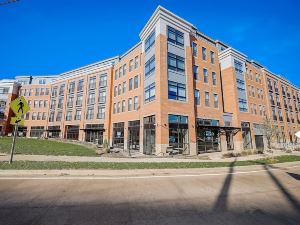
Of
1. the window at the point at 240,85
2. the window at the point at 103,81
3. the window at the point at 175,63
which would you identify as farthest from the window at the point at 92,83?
the window at the point at 240,85

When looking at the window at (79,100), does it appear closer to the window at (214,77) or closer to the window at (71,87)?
the window at (71,87)

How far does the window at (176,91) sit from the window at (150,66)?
3.40 metres

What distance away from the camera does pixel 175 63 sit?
2330 cm

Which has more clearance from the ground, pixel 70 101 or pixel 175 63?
pixel 175 63

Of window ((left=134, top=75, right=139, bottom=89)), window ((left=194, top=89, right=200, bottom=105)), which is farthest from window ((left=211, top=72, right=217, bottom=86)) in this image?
window ((left=134, top=75, right=139, bottom=89))

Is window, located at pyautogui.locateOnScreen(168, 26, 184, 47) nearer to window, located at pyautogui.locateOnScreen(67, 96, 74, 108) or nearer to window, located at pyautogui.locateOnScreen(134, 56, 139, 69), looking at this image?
window, located at pyautogui.locateOnScreen(134, 56, 139, 69)

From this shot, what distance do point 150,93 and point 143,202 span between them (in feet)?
62.3

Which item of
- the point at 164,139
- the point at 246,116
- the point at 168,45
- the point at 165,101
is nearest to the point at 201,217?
the point at 164,139

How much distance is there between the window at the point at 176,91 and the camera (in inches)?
868

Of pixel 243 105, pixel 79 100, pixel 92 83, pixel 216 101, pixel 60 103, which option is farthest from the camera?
pixel 60 103

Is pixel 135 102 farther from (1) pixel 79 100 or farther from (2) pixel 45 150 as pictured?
(1) pixel 79 100

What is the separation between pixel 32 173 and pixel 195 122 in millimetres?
18777

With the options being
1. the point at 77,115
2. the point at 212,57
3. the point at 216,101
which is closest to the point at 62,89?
the point at 77,115

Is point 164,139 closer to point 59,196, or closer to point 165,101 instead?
point 165,101
